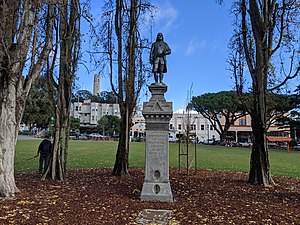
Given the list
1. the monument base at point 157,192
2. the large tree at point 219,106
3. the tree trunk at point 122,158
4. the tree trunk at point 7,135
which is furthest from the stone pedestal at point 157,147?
the large tree at point 219,106

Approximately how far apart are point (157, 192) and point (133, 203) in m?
0.90

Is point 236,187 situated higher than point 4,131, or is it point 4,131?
point 4,131

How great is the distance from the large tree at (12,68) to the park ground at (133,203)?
3.14 ft

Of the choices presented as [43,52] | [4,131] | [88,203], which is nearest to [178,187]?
[88,203]

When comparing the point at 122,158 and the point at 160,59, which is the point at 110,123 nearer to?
the point at 122,158

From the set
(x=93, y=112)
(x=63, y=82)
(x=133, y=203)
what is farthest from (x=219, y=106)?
(x=93, y=112)

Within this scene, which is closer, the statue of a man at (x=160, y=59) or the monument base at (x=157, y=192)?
the monument base at (x=157, y=192)

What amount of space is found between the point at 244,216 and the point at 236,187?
3.59 metres

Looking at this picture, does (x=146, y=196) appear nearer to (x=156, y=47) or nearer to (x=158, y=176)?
(x=158, y=176)

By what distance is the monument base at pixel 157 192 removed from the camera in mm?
7258

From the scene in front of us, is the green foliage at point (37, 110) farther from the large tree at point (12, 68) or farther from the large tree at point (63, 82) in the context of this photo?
the large tree at point (12, 68)

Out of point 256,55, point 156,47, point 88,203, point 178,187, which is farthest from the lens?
point 256,55

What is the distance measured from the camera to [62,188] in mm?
8422

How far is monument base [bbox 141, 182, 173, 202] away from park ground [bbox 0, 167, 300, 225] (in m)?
0.25
